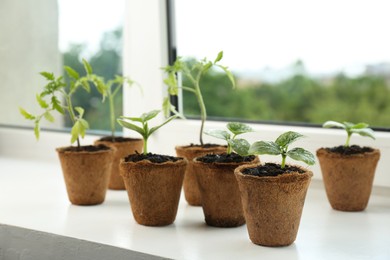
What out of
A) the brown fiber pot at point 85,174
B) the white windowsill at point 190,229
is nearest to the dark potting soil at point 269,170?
the white windowsill at point 190,229

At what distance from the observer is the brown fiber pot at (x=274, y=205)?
46.0 inches

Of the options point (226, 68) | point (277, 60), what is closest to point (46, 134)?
point (226, 68)

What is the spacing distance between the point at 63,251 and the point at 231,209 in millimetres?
330

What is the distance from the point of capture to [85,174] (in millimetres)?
1543

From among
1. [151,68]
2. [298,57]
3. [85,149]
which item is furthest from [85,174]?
[298,57]

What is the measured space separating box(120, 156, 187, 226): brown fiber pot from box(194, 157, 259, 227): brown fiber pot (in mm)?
53

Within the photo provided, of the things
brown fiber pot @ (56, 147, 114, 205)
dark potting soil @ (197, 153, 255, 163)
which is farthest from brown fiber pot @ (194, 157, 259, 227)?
brown fiber pot @ (56, 147, 114, 205)

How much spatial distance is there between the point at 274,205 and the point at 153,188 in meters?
0.27

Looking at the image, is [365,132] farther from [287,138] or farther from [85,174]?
[85,174]

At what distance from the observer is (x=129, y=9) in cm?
194

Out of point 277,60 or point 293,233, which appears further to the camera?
point 277,60

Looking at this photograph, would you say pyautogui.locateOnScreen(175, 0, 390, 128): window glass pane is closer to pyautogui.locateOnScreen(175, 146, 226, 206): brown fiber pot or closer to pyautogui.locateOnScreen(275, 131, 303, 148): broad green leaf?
pyautogui.locateOnScreen(175, 146, 226, 206): brown fiber pot

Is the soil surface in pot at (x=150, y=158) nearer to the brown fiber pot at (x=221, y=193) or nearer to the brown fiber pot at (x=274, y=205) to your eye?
the brown fiber pot at (x=221, y=193)

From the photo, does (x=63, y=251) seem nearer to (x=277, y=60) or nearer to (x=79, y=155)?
(x=79, y=155)
